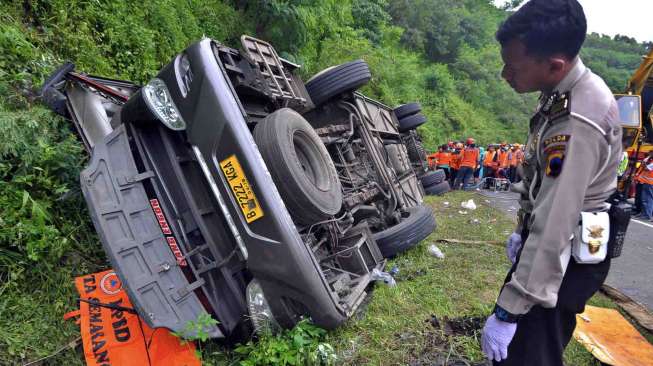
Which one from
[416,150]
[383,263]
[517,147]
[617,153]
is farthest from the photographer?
[517,147]

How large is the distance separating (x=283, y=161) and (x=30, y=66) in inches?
101

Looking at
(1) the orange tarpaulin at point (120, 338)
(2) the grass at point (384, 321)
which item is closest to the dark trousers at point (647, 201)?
(2) the grass at point (384, 321)

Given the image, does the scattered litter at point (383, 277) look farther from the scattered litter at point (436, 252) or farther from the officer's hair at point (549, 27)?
the officer's hair at point (549, 27)

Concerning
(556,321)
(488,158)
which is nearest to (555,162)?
(556,321)

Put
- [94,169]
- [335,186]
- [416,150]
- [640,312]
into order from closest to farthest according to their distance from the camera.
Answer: [94,169]
[335,186]
[640,312]
[416,150]

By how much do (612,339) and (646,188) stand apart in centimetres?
720

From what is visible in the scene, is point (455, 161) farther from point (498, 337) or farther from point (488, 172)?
point (498, 337)

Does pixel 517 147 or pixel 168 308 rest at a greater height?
pixel 168 308

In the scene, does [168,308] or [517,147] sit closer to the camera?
[168,308]

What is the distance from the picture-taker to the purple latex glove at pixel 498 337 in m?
1.36

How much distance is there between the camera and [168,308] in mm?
2010

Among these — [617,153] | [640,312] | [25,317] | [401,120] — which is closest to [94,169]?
[25,317]

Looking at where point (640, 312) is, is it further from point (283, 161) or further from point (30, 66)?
point (30, 66)

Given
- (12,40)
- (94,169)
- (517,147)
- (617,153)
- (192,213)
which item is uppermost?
(12,40)
